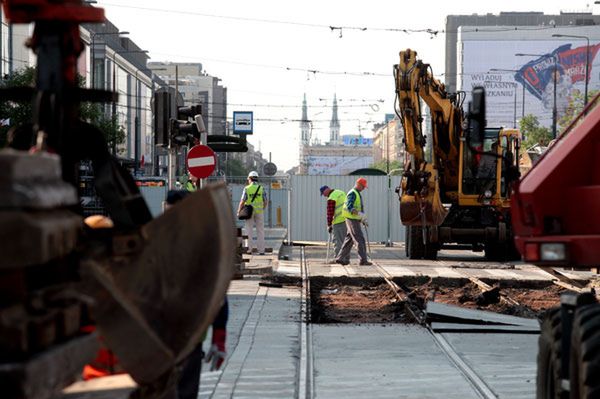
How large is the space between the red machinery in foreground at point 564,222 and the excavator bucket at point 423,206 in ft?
66.5

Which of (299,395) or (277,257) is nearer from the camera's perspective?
(299,395)

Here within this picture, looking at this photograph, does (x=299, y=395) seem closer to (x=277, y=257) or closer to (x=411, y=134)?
(x=411, y=134)

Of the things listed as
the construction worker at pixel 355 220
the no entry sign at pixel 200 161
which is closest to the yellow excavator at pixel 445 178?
the construction worker at pixel 355 220

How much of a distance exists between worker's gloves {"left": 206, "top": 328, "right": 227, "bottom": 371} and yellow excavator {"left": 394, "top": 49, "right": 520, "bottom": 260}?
66.0 ft

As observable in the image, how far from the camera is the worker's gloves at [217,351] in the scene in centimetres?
777

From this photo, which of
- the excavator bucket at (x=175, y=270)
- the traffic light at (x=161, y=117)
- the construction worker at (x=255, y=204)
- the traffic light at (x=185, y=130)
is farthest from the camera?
the construction worker at (x=255, y=204)

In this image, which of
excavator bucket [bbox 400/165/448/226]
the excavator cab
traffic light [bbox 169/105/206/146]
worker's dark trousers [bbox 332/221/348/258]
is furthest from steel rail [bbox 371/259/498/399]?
the excavator cab

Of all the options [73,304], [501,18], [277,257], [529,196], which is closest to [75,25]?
[73,304]

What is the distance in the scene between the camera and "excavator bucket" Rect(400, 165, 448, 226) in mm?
28266

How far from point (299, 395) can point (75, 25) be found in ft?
17.3

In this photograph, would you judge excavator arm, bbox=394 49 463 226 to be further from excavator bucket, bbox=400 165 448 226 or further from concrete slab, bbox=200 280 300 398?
concrete slab, bbox=200 280 300 398

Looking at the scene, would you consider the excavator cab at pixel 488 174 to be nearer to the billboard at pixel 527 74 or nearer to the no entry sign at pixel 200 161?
the no entry sign at pixel 200 161

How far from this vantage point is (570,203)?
7578 mm

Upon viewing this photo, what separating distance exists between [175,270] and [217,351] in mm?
2162
